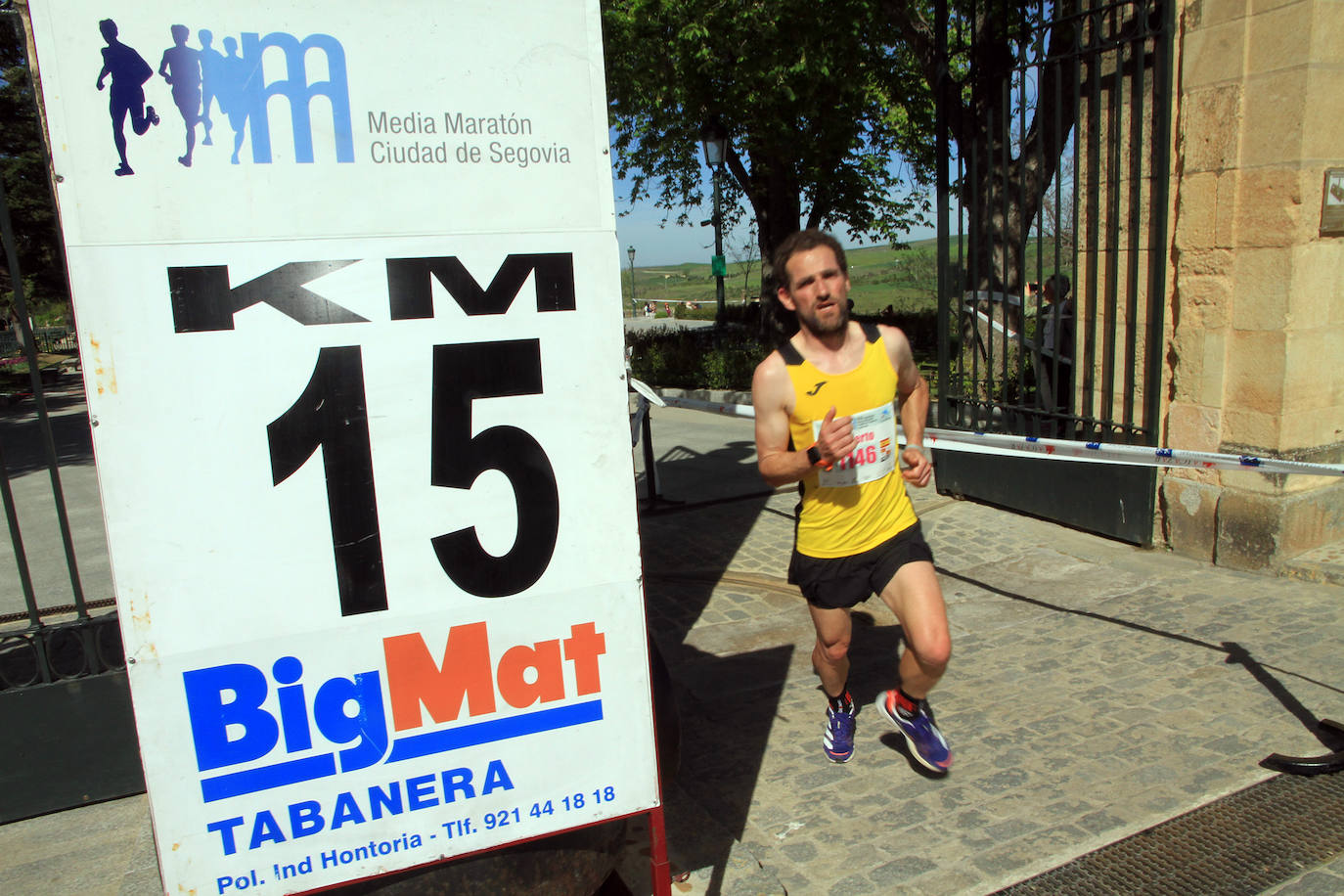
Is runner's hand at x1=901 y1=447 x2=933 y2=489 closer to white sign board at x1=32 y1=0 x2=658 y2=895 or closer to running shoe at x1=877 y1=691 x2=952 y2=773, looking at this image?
running shoe at x1=877 y1=691 x2=952 y2=773

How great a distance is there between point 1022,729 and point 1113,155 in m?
4.21

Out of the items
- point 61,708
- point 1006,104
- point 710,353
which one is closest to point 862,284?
point 710,353

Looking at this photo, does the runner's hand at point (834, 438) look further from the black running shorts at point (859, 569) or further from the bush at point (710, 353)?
the bush at point (710, 353)

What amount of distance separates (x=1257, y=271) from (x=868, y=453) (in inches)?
140

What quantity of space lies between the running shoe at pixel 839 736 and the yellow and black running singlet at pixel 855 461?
70 centimetres

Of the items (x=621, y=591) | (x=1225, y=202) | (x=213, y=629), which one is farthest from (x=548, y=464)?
(x=1225, y=202)

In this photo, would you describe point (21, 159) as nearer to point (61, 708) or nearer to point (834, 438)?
point (61, 708)

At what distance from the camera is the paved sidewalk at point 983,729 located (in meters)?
3.18

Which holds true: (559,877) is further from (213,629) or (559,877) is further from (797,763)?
(797,763)

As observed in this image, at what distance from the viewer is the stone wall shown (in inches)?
211

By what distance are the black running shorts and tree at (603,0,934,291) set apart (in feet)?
30.3

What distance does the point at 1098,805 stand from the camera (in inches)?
133

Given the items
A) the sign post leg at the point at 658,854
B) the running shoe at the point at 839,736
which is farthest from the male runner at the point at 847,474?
the sign post leg at the point at 658,854

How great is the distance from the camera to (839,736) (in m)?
3.78
